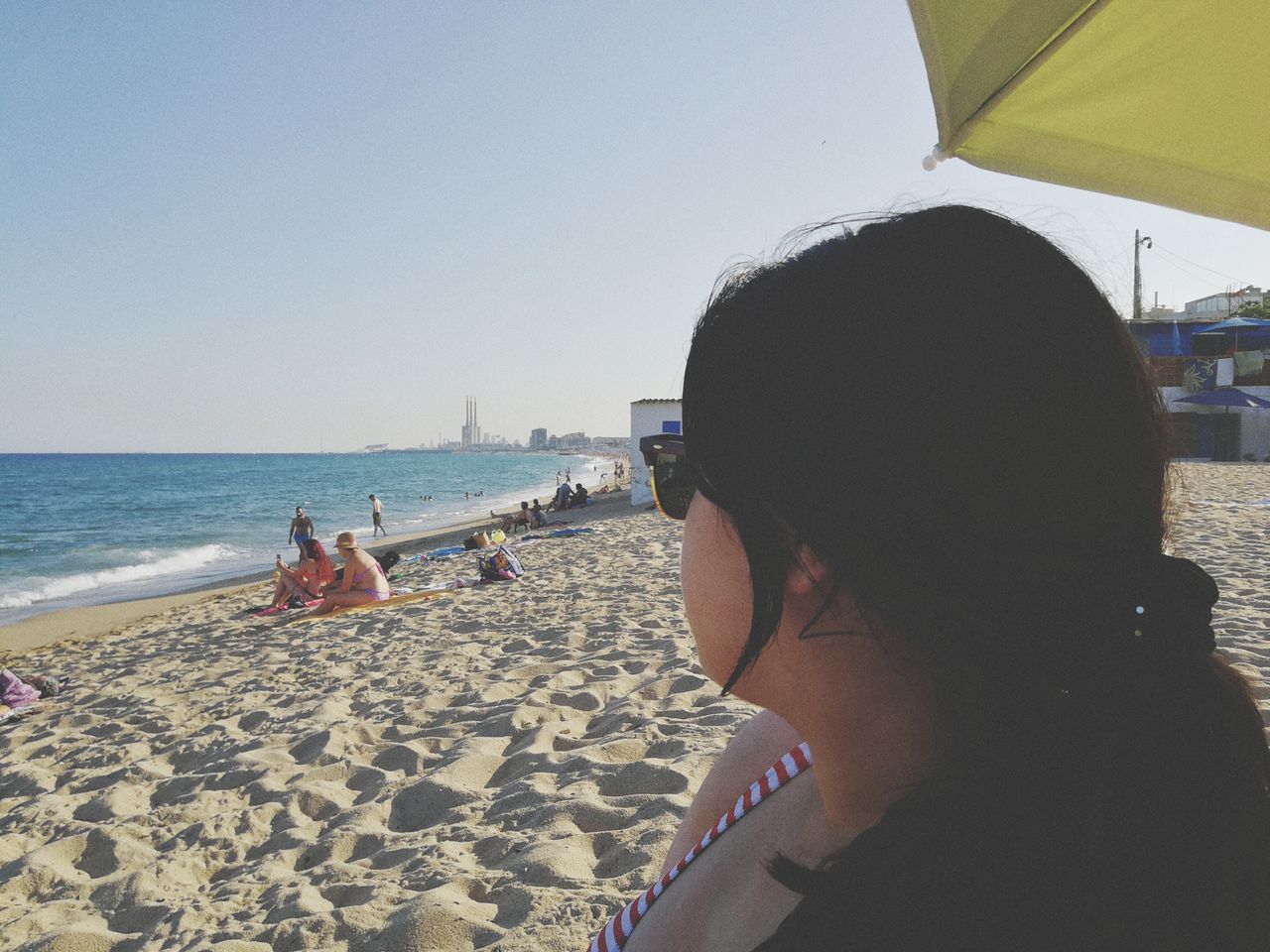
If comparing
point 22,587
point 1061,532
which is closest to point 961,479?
point 1061,532

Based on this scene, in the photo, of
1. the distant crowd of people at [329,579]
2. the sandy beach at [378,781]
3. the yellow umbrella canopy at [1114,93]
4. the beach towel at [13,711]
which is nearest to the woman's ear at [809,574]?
the sandy beach at [378,781]

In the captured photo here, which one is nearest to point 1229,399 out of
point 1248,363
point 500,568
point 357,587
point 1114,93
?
point 1248,363

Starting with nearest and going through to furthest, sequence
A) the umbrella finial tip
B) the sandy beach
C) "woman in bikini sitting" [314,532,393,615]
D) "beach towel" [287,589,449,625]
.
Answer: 1. the umbrella finial tip
2. the sandy beach
3. "beach towel" [287,589,449,625]
4. "woman in bikini sitting" [314,532,393,615]

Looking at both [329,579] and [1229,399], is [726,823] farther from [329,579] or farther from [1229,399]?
[1229,399]

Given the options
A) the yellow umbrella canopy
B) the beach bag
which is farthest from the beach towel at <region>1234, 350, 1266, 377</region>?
the yellow umbrella canopy

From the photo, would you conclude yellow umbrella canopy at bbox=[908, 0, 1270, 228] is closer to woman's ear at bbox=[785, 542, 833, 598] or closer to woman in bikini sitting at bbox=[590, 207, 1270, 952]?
woman in bikini sitting at bbox=[590, 207, 1270, 952]

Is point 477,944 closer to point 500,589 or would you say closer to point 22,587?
point 500,589

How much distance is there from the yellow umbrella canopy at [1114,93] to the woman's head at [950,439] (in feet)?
2.86

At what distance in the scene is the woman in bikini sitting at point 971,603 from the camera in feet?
1.86

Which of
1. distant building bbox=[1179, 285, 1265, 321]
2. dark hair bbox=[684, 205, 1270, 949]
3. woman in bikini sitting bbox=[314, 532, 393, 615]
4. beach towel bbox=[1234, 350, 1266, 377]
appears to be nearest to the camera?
dark hair bbox=[684, 205, 1270, 949]

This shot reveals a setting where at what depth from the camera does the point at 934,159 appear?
1599 millimetres

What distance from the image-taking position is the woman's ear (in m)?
0.70

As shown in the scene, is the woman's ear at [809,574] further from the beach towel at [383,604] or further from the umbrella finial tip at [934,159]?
the beach towel at [383,604]

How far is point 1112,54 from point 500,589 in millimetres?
8036
